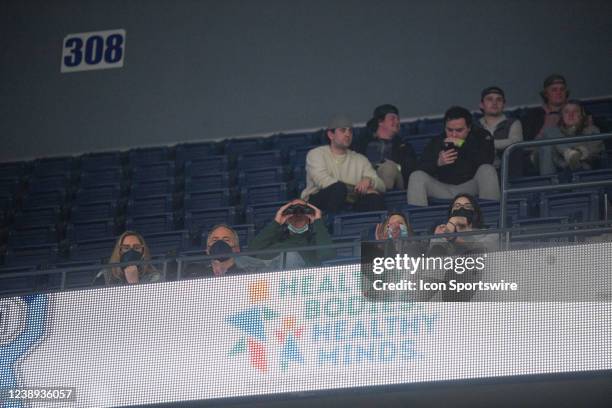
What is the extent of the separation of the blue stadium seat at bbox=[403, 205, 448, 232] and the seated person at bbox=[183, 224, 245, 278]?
1.27 meters

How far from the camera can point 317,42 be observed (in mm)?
11523

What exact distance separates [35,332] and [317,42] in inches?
204

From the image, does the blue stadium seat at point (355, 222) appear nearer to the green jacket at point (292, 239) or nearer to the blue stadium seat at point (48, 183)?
the green jacket at point (292, 239)

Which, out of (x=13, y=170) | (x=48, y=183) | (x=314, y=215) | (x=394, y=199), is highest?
(x=13, y=170)

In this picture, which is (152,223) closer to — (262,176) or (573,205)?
(262,176)

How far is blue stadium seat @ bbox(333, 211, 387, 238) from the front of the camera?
8.33m

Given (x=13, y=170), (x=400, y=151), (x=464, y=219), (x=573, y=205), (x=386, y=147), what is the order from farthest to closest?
(x=13, y=170)
(x=386, y=147)
(x=400, y=151)
(x=573, y=205)
(x=464, y=219)

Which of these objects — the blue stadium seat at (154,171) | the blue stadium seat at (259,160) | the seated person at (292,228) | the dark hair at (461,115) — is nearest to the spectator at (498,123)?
the dark hair at (461,115)

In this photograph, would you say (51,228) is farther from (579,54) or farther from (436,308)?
(579,54)

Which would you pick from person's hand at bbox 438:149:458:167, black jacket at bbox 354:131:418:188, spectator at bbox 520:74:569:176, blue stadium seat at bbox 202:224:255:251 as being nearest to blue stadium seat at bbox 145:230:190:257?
blue stadium seat at bbox 202:224:255:251

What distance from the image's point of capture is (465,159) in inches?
326

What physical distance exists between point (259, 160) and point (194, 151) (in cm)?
85

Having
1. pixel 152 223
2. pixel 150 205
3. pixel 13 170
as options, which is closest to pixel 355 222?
pixel 152 223

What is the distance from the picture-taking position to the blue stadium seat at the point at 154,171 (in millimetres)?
10539
